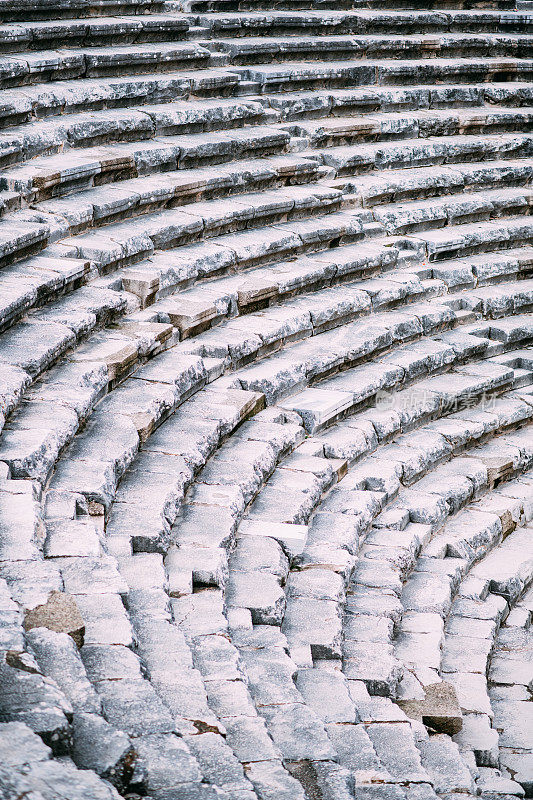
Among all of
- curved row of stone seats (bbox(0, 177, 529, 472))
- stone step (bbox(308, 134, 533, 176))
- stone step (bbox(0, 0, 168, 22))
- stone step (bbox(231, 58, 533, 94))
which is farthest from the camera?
stone step (bbox(231, 58, 533, 94))

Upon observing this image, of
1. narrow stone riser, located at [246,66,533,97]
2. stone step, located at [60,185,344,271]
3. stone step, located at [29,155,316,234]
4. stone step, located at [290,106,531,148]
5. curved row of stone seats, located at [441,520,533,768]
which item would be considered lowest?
curved row of stone seats, located at [441,520,533,768]

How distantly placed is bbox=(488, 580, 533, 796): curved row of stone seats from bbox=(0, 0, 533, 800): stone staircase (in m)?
0.02

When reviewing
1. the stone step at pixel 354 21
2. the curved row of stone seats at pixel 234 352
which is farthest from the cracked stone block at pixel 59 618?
the stone step at pixel 354 21

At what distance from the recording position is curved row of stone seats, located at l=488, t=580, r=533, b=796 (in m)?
5.32

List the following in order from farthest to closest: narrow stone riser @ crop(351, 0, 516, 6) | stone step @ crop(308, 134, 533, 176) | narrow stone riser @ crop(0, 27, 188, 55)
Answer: narrow stone riser @ crop(351, 0, 516, 6) < stone step @ crop(308, 134, 533, 176) < narrow stone riser @ crop(0, 27, 188, 55)

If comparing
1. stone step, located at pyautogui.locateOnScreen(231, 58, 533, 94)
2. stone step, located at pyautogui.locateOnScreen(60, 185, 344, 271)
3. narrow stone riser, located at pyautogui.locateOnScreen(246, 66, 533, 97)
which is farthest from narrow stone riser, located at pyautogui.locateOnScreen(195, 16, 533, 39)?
stone step, located at pyautogui.locateOnScreen(60, 185, 344, 271)

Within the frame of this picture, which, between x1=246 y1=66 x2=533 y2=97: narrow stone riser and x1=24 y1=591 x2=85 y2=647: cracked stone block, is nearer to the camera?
x1=24 y1=591 x2=85 y2=647: cracked stone block

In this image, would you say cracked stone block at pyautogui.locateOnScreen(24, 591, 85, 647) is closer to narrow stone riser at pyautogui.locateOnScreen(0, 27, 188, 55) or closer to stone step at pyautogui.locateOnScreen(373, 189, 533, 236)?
narrow stone riser at pyautogui.locateOnScreen(0, 27, 188, 55)

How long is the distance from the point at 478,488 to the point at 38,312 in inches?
136

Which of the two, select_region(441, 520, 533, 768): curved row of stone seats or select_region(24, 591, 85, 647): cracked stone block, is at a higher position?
select_region(24, 591, 85, 647): cracked stone block

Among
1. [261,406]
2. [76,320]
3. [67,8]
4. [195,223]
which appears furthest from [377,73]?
[76,320]

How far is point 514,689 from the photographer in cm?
589

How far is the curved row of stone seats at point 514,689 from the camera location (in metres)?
5.32

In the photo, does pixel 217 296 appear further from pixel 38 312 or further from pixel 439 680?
pixel 439 680
